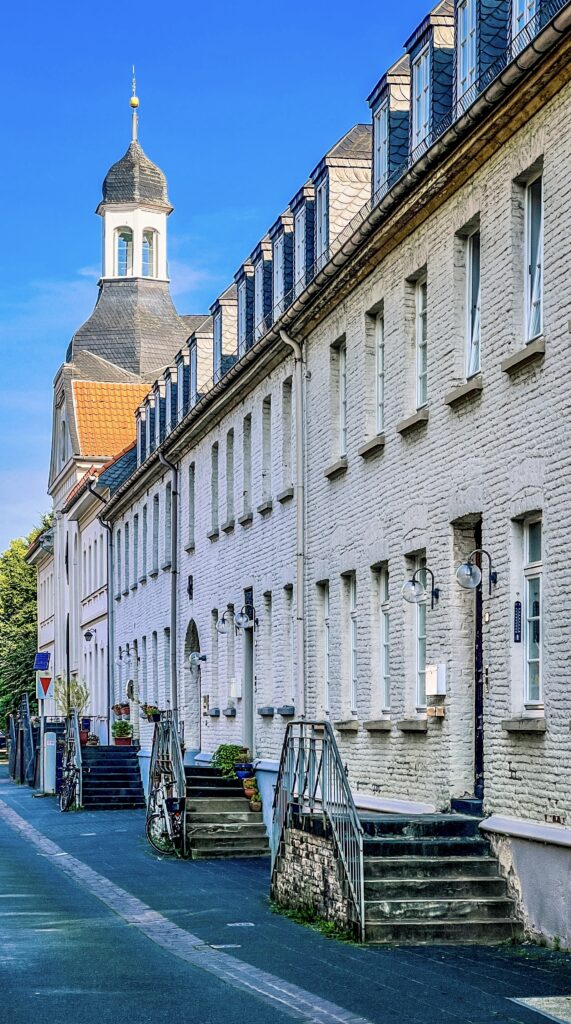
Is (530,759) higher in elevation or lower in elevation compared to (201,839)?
higher

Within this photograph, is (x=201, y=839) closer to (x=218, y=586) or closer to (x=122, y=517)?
(x=218, y=586)

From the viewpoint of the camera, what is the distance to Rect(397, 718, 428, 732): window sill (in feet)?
60.2

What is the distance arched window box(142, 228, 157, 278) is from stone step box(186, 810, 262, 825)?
165 feet

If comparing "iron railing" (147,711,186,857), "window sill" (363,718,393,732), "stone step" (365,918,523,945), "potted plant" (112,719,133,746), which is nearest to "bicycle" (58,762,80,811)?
"potted plant" (112,719,133,746)

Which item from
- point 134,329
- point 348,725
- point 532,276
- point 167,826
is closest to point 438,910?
point 532,276

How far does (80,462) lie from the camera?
59.6 metres

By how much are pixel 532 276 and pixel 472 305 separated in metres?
1.68

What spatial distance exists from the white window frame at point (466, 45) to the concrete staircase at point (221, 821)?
1208cm

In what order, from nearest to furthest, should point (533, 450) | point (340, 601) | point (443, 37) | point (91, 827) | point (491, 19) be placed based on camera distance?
point (533, 450) < point (491, 19) < point (443, 37) < point (340, 601) < point (91, 827)

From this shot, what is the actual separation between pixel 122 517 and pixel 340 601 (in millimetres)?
24523

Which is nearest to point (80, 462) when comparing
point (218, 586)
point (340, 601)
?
point (218, 586)

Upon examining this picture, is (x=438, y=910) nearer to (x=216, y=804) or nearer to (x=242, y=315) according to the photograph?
(x=216, y=804)

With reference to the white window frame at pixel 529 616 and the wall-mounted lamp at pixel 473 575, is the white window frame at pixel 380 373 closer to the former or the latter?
the wall-mounted lamp at pixel 473 575

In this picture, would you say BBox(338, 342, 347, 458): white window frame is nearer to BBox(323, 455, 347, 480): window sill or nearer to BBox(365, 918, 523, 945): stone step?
BBox(323, 455, 347, 480): window sill
